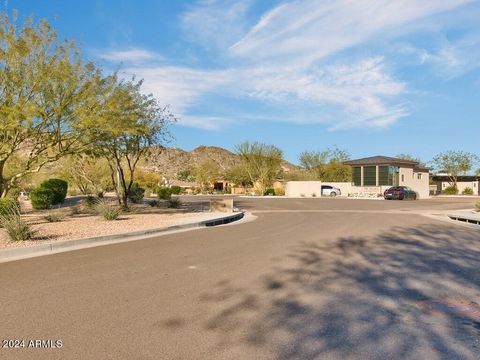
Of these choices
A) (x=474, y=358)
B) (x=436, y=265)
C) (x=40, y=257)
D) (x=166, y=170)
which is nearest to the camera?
(x=474, y=358)

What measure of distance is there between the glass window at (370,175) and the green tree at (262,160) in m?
12.6

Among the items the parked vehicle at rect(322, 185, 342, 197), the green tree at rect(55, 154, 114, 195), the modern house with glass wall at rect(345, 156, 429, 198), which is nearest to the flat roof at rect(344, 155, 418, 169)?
the modern house with glass wall at rect(345, 156, 429, 198)

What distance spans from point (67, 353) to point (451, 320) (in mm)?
4373

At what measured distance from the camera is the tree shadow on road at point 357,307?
14.5ft

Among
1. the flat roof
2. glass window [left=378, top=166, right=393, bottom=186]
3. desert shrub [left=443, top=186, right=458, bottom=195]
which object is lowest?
desert shrub [left=443, top=186, right=458, bottom=195]

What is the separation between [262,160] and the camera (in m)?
63.1

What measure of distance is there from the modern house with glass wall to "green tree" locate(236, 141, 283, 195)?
36.9ft

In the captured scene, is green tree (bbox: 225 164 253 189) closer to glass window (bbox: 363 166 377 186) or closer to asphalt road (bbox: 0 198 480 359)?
glass window (bbox: 363 166 377 186)

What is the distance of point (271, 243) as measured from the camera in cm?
1190

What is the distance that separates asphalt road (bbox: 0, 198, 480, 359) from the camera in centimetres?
438

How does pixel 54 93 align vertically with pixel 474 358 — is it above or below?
above

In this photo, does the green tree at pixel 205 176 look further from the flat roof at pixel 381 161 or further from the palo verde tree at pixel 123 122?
the palo verde tree at pixel 123 122

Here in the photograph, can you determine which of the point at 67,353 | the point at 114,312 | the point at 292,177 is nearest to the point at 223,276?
the point at 114,312

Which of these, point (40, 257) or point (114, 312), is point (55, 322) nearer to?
point (114, 312)
